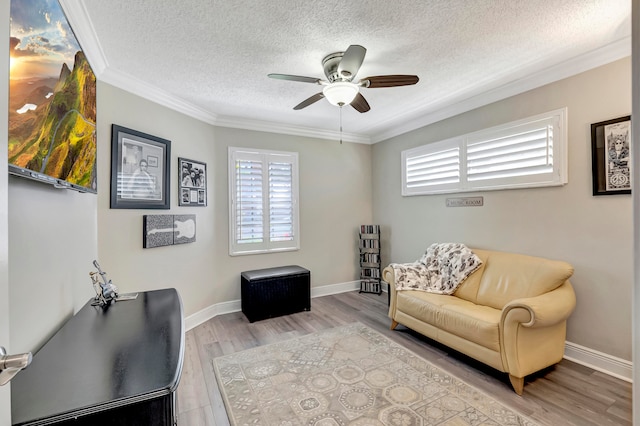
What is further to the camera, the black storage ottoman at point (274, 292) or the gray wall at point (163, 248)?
the black storage ottoman at point (274, 292)

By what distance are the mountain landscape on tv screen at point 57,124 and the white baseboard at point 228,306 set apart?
193 centimetres

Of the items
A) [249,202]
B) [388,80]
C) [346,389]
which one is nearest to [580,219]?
[388,80]

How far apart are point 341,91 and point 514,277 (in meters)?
2.34

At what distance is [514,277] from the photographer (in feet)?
8.82

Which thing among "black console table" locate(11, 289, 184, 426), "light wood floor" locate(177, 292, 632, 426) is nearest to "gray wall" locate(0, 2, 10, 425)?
"black console table" locate(11, 289, 184, 426)

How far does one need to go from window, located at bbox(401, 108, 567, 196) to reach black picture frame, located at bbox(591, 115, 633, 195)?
0.22 meters

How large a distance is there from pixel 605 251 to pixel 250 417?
3056 millimetres

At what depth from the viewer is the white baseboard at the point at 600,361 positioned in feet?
7.38

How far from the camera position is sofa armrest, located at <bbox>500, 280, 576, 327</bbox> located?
6.67 feet

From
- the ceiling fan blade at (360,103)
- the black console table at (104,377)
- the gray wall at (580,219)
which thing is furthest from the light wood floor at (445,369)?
the ceiling fan blade at (360,103)

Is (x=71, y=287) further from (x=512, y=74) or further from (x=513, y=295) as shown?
(x=512, y=74)

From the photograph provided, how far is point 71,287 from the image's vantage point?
169cm

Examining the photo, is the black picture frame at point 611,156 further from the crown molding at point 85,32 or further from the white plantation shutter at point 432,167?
the crown molding at point 85,32

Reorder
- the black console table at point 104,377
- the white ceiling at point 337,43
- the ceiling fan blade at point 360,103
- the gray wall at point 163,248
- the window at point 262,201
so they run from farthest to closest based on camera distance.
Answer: the window at point 262,201 → the ceiling fan blade at point 360,103 → the white ceiling at point 337,43 → the gray wall at point 163,248 → the black console table at point 104,377
